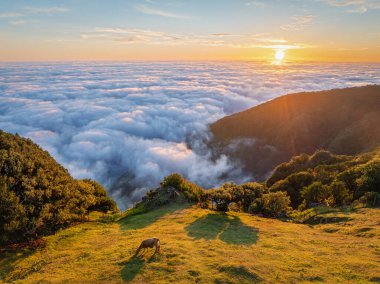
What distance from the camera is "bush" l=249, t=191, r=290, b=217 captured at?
41438 millimetres

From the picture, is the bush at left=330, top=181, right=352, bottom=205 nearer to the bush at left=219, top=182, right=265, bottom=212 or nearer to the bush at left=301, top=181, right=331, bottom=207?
the bush at left=301, top=181, right=331, bottom=207

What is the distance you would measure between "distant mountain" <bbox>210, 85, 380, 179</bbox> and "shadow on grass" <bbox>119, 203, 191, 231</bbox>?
370 feet

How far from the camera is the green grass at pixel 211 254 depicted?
782 inches

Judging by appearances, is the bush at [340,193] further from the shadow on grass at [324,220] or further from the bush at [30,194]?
the bush at [30,194]

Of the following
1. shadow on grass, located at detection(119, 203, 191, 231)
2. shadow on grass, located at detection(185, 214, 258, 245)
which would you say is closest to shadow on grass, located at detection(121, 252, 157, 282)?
shadow on grass, located at detection(185, 214, 258, 245)

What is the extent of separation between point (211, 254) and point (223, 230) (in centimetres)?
863

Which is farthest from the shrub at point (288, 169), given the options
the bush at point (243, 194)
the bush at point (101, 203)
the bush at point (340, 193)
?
the bush at point (101, 203)

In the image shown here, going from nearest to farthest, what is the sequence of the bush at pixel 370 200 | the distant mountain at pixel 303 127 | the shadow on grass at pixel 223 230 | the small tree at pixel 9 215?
the small tree at pixel 9 215 → the shadow on grass at pixel 223 230 → the bush at pixel 370 200 → the distant mountain at pixel 303 127

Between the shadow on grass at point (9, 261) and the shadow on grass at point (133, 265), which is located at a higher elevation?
the shadow on grass at point (133, 265)

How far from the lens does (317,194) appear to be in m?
47.3

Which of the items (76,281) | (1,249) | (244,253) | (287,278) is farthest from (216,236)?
(1,249)

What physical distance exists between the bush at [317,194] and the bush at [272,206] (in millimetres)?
6488

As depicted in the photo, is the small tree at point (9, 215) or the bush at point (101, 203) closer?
the small tree at point (9, 215)

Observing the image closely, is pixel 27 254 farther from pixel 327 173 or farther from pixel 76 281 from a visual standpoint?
pixel 327 173
